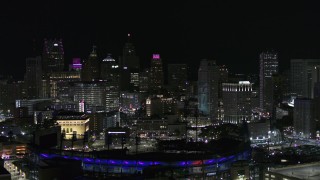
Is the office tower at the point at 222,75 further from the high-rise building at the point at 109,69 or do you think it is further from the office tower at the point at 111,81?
the high-rise building at the point at 109,69

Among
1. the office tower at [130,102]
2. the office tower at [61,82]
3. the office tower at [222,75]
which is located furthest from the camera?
the office tower at [61,82]

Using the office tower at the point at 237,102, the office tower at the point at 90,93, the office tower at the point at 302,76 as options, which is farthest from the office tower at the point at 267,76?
the office tower at the point at 90,93

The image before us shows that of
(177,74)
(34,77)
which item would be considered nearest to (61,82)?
(34,77)

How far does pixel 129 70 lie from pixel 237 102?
1694 centimetres

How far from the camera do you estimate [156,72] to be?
152 ft

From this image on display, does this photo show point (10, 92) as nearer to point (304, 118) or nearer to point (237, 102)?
point (237, 102)

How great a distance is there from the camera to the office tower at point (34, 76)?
4449 centimetres

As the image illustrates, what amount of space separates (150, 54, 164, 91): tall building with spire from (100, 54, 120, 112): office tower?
320 cm

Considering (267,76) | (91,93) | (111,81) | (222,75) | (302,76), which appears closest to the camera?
(91,93)

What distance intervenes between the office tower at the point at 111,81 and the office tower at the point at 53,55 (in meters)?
5.51

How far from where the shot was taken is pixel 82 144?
73.3 feet

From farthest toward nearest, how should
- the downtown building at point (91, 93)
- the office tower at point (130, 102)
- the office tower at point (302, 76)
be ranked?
the office tower at point (130, 102) < the office tower at point (302, 76) < the downtown building at point (91, 93)

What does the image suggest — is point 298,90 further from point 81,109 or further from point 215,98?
point 81,109

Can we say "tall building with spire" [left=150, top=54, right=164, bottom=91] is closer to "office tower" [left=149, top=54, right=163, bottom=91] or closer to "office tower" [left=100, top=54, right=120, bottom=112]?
"office tower" [left=149, top=54, right=163, bottom=91]
